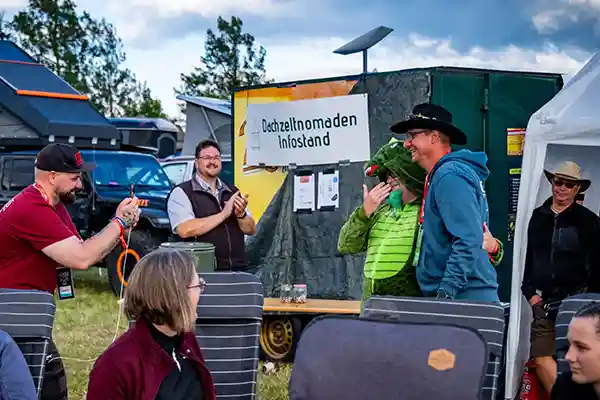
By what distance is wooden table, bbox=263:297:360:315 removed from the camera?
6.85 meters

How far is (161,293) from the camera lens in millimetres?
2836

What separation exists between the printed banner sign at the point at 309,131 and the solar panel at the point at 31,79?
542cm

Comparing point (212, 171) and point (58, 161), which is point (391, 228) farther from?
point (212, 171)

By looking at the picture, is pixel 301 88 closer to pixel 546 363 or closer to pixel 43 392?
pixel 546 363

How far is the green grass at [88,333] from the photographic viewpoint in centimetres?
627

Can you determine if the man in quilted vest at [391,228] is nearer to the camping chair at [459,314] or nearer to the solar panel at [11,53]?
the camping chair at [459,314]

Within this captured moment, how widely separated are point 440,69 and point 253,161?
2120 millimetres

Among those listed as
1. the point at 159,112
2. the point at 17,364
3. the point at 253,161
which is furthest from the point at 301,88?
the point at 159,112

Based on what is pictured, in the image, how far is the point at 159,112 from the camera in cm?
4488

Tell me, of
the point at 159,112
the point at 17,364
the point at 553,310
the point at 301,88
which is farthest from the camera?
the point at 159,112

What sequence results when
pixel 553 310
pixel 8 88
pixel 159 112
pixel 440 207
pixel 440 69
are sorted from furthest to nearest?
1. pixel 159 112
2. pixel 8 88
3. pixel 440 69
4. pixel 553 310
5. pixel 440 207

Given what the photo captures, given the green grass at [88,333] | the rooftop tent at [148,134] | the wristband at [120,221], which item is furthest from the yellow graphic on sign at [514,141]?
the rooftop tent at [148,134]

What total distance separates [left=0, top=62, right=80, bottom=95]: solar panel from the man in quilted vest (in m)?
9.17

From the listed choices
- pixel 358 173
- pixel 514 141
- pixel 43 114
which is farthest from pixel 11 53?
pixel 514 141
